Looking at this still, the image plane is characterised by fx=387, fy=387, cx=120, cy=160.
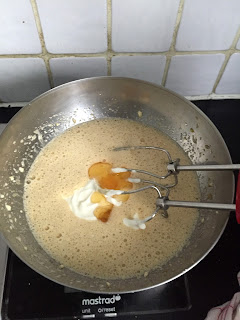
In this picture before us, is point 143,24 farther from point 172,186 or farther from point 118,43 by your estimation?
point 172,186

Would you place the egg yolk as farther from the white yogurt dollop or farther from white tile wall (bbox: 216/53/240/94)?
white tile wall (bbox: 216/53/240/94)

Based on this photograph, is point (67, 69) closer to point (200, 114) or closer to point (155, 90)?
point (155, 90)

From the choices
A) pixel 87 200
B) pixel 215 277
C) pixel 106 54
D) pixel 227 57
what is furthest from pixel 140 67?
pixel 215 277

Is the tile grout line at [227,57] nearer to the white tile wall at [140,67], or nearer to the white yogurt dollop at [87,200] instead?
the white tile wall at [140,67]

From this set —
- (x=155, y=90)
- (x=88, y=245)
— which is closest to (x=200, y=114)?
(x=155, y=90)

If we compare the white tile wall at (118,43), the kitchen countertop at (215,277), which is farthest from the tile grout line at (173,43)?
the kitchen countertop at (215,277)

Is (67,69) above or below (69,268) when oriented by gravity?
above

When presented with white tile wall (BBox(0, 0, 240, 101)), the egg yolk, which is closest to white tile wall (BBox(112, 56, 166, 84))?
white tile wall (BBox(0, 0, 240, 101))
